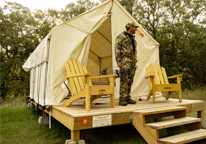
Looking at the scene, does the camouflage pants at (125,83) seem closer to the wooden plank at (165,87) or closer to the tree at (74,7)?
the wooden plank at (165,87)

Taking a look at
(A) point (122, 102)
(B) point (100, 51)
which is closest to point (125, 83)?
(A) point (122, 102)

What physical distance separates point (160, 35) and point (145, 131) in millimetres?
9876

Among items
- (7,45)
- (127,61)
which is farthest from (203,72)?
(7,45)

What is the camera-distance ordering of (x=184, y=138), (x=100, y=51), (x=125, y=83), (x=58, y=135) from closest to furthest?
1. (x=184, y=138)
2. (x=58, y=135)
3. (x=125, y=83)
4. (x=100, y=51)

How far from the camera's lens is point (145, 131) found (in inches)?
82.6

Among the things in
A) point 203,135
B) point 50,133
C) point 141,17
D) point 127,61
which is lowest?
point 50,133

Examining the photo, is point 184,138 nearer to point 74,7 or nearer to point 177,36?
point 177,36

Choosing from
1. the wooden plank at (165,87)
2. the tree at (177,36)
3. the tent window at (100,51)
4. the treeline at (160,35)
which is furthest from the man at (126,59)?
the tree at (177,36)

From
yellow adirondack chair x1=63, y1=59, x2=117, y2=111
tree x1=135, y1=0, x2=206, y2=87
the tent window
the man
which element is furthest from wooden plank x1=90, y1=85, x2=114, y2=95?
tree x1=135, y1=0, x2=206, y2=87

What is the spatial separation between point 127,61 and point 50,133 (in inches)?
76.6

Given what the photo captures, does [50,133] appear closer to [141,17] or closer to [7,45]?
[141,17]

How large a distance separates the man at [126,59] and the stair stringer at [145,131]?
32.3 inches

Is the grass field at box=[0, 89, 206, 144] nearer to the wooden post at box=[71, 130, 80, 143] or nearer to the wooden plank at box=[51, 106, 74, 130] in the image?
the wooden plank at box=[51, 106, 74, 130]

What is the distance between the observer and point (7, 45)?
11.6 m
